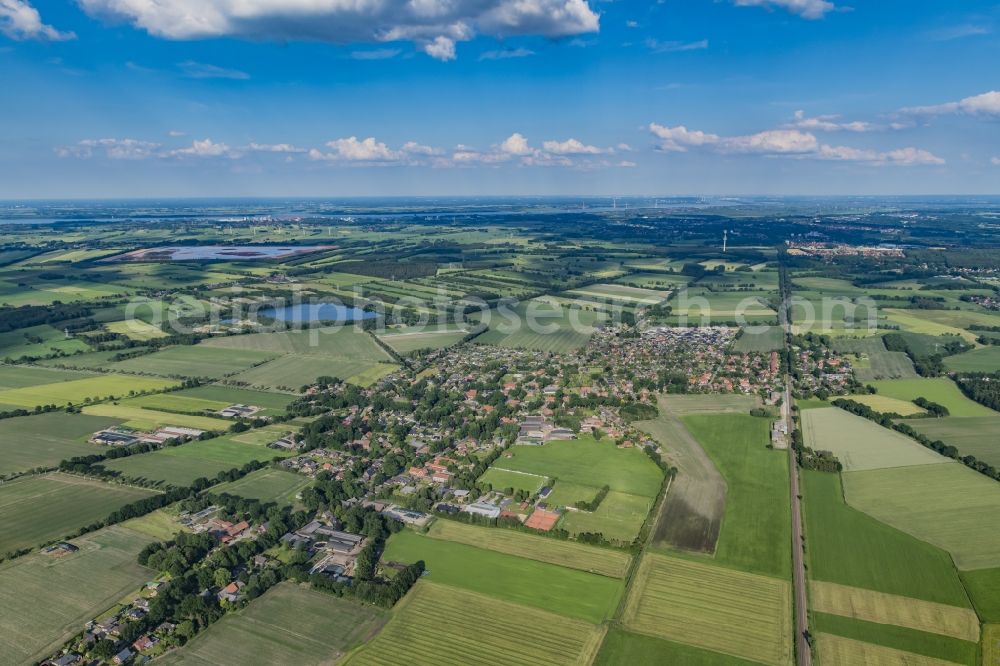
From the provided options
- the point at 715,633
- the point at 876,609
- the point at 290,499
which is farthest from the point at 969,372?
the point at 290,499

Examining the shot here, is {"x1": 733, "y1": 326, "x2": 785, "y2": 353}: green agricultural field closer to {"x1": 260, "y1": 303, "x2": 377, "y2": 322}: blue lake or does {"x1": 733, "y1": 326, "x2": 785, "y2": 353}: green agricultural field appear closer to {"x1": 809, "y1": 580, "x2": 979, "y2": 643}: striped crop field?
{"x1": 809, "y1": 580, "x2": 979, "y2": 643}: striped crop field

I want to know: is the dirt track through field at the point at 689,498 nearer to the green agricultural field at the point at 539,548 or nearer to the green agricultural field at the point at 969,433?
the green agricultural field at the point at 539,548

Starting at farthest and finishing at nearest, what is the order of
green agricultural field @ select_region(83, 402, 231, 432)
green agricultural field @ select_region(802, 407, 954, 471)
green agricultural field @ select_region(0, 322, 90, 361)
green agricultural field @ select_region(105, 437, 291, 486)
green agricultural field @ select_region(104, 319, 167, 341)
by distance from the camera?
green agricultural field @ select_region(104, 319, 167, 341) < green agricultural field @ select_region(0, 322, 90, 361) < green agricultural field @ select_region(83, 402, 231, 432) < green agricultural field @ select_region(802, 407, 954, 471) < green agricultural field @ select_region(105, 437, 291, 486)

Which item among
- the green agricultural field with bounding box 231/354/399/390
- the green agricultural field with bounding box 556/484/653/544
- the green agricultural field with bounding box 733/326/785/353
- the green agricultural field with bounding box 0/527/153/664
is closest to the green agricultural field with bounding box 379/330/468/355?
the green agricultural field with bounding box 231/354/399/390

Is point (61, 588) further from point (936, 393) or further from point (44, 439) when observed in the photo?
point (936, 393)

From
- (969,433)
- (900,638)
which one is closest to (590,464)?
(900,638)

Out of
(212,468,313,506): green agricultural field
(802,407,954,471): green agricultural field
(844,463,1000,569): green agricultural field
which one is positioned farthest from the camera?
(802,407,954,471): green agricultural field
